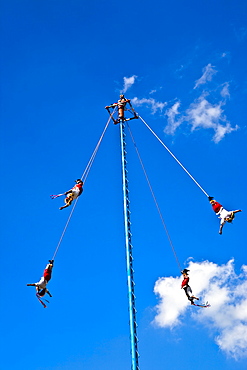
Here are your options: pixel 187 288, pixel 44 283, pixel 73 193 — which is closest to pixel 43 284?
pixel 44 283

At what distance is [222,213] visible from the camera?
11.0 metres

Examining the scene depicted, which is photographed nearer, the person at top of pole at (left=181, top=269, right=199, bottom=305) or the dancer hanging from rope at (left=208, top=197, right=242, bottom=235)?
the dancer hanging from rope at (left=208, top=197, right=242, bottom=235)

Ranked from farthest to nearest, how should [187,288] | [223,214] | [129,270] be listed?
[187,288] < [223,214] < [129,270]

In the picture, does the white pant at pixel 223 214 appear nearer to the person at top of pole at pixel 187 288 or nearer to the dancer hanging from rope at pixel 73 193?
the person at top of pole at pixel 187 288

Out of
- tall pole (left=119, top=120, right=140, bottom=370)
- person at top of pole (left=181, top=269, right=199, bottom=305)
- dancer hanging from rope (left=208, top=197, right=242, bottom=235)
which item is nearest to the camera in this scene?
tall pole (left=119, top=120, right=140, bottom=370)

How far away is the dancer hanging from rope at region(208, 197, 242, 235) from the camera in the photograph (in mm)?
10633

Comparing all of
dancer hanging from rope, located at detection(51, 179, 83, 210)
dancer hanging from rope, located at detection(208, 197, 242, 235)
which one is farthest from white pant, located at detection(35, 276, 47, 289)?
dancer hanging from rope, located at detection(208, 197, 242, 235)

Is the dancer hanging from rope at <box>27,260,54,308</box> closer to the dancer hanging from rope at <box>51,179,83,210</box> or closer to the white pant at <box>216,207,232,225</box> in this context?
the dancer hanging from rope at <box>51,179,83,210</box>

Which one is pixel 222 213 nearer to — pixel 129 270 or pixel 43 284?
pixel 129 270

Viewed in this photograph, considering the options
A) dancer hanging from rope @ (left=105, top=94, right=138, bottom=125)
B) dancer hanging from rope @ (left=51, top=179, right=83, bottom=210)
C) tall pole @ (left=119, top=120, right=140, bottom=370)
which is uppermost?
Result: dancer hanging from rope @ (left=105, top=94, right=138, bottom=125)

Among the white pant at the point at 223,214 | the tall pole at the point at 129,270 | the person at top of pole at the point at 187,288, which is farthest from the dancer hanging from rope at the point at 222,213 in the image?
the tall pole at the point at 129,270

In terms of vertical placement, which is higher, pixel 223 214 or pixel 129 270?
pixel 223 214

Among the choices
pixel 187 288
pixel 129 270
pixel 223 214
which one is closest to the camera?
pixel 129 270

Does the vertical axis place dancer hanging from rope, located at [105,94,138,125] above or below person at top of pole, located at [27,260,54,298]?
above
